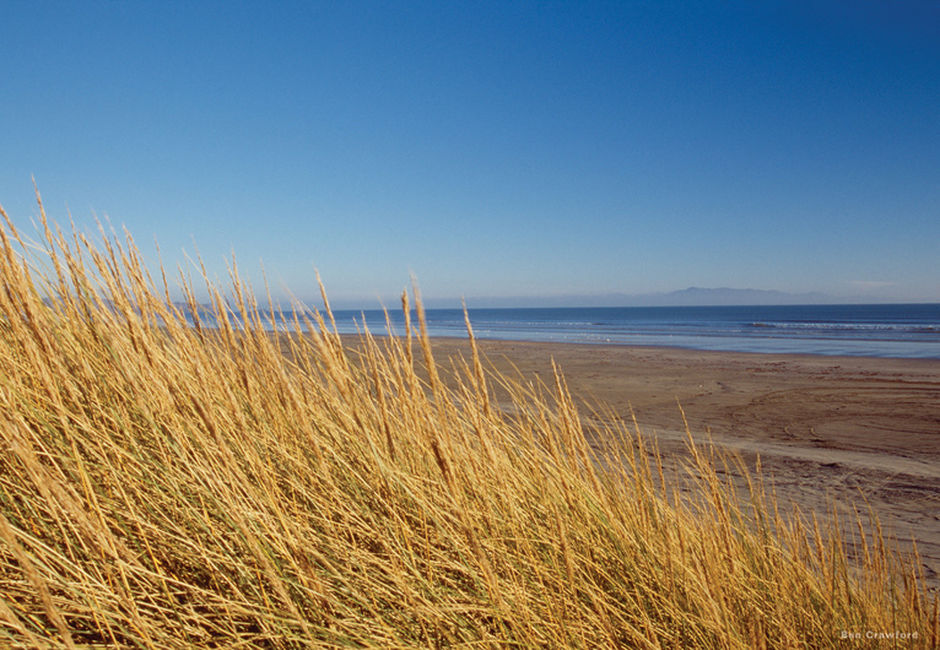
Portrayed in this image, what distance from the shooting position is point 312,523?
4.95ft

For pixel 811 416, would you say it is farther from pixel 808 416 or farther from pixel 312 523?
pixel 312 523

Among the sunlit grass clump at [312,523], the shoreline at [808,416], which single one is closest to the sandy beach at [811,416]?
the shoreline at [808,416]

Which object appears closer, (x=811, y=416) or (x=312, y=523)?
(x=312, y=523)

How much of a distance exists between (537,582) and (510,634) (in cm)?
16

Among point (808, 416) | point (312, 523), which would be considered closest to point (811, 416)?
point (808, 416)

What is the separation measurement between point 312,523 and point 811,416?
893cm

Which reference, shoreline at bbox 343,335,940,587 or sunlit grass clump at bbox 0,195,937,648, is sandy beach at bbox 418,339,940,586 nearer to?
shoreline at bbox 343,335,940,587

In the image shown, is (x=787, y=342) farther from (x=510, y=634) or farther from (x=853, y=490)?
(x=510, y=634)

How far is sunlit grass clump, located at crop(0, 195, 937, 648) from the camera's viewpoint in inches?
46.3

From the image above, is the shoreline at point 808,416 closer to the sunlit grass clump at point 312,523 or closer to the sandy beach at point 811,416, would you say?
the sandy beach at point 811,416

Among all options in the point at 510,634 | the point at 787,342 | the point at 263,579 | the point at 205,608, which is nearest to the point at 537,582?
the point at 510,634

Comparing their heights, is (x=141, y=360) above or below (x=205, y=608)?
above

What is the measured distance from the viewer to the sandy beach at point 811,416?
15.3 feet

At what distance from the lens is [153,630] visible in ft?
3.66
